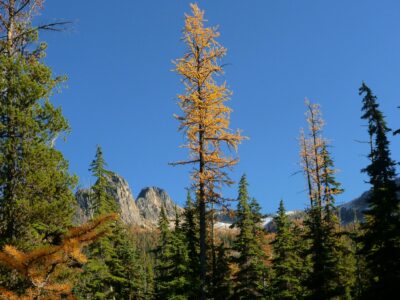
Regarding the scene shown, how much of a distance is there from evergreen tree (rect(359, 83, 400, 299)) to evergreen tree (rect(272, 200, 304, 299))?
12574mm

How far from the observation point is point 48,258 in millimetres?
5168

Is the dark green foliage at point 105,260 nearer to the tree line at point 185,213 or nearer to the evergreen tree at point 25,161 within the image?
the tree line at point 185,213

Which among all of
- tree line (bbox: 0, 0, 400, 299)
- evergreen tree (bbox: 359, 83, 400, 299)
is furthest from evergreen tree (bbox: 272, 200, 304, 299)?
evergreen tree (bbox: 359, 83, 400, 299)

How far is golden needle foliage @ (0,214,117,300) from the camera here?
5.06m

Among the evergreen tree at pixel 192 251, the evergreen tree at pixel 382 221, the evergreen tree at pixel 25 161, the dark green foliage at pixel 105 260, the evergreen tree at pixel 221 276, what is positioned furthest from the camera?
the evergreen tree at pixel 221 276

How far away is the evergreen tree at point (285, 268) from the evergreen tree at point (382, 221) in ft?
41.3

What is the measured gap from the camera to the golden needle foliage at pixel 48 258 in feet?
16.6

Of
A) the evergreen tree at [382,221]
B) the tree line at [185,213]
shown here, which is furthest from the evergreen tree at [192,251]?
the evergreen tree at [382,221]

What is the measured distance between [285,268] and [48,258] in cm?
3055

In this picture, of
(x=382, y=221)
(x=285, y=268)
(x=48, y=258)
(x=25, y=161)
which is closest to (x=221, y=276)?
(x=285, y=268)

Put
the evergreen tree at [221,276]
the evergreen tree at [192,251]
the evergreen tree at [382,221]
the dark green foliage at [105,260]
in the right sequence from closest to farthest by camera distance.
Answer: the evergreen tree at [382,221]
the evergreen tree at [192,251]
the dark green foliage at [105,260]
the evergreen tree at [221,276]

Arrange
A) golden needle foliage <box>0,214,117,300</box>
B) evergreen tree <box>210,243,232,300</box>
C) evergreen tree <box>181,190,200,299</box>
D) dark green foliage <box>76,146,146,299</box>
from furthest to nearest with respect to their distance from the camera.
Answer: evergreen tree <box>210,243,232,300</box>, dark green foliage <box>76,146,146,299</box>, evergreen tree <box>181,190,200,299</box>, golden needle foliage <box>0,214,117,300</box>

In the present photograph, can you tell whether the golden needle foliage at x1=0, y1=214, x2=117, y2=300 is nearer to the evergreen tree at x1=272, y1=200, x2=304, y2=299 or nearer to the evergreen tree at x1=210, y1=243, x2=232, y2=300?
the evergreen tree at x1=210, y1=243, x2=232, y2=300

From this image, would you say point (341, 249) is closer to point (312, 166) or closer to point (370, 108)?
point (312, 166)
